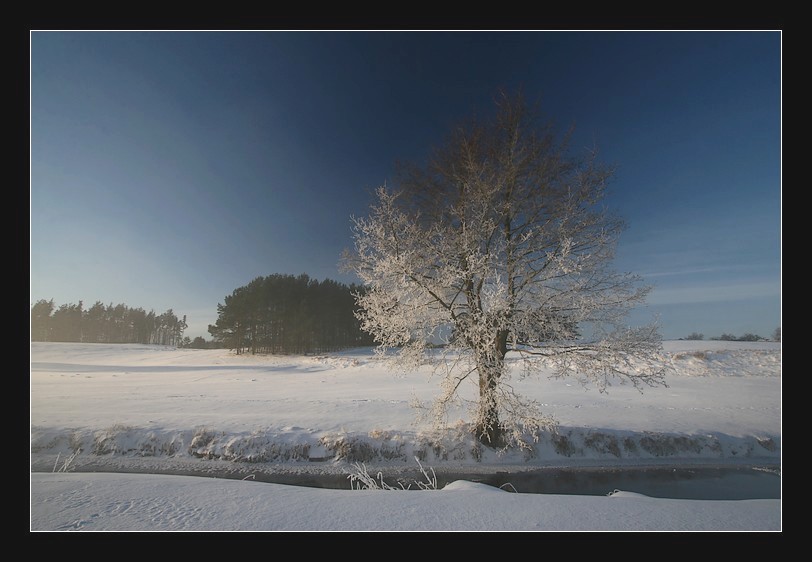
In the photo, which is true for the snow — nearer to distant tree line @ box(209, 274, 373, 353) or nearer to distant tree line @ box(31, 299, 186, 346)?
distant tree line @ box(31, 299, 186, 346)

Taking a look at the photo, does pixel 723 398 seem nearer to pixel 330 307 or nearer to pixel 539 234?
pixel 539 234

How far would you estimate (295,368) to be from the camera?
73.7 ft

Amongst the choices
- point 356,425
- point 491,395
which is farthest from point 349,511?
point 356,425

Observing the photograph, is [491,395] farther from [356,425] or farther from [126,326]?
[126,326]

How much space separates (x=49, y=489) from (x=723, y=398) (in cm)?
1800

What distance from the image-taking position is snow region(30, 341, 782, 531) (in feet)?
11.1

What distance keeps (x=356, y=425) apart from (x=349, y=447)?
977 millimetres

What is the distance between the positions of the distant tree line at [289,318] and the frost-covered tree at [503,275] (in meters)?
14.7

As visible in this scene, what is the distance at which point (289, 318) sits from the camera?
2492cm

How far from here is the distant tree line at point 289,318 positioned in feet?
73.4

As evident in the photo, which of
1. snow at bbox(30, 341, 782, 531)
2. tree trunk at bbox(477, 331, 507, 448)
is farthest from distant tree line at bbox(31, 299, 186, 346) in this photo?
tree trunk at bbox(477, 331, 507, 448)
